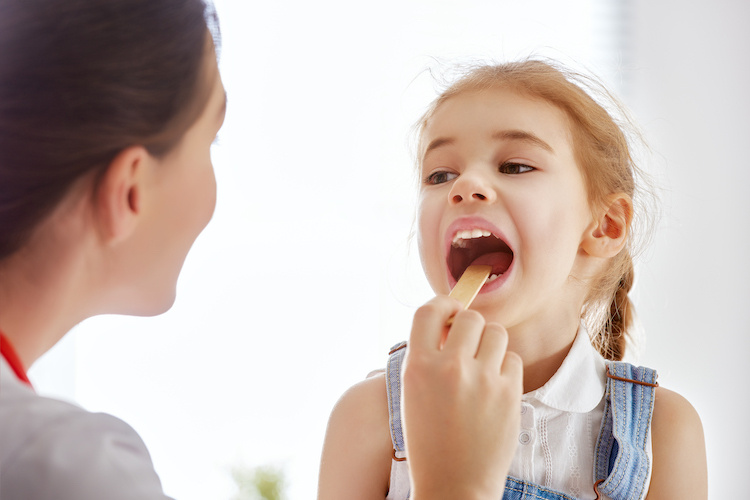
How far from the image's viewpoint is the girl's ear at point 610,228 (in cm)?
97

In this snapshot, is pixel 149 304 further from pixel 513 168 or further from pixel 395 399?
pixel 513 168

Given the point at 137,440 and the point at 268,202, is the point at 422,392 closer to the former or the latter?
the point at 137,440

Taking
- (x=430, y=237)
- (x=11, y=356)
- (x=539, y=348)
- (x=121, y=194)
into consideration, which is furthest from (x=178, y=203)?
(x=539, y=348)

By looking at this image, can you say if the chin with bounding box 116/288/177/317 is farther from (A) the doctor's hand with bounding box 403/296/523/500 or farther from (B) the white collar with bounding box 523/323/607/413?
(B) the white collar with bounding box 523/323/607/413

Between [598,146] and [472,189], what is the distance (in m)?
0.25

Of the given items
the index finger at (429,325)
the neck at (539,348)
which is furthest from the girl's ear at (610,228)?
the index finger at (429,325)

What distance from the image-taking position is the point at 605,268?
3.44ft

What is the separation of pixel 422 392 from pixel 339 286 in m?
1.74

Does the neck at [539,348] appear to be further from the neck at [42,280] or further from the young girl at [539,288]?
the neck at [42,280]

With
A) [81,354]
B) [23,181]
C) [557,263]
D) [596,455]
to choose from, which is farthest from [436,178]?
[81,354]

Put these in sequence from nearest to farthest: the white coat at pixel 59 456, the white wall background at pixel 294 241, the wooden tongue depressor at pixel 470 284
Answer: the white coat at pixel 59 456
the wooden tongue depressor at pixel 470 284
the white wall background at pixel 294 241

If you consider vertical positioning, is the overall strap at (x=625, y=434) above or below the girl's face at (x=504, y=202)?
below

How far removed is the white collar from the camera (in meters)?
0.89

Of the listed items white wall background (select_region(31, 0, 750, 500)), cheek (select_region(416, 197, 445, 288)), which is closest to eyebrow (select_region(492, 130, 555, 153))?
cheek (select_region(416, 197, 445, 288))
